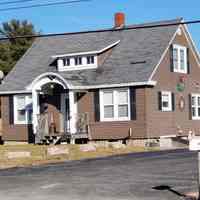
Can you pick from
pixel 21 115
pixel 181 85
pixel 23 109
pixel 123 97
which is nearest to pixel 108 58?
pixel 123 97

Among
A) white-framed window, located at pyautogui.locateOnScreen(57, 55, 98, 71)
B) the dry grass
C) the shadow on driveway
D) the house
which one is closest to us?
the shadow on driveway

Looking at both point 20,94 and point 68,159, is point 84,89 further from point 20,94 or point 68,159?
point 68,159

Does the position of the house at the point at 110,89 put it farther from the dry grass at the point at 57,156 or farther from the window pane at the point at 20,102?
the dry grass at the point at 57,156

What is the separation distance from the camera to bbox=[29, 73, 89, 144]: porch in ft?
116

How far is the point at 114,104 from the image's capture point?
113 ft

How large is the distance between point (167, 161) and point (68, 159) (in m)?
4.80

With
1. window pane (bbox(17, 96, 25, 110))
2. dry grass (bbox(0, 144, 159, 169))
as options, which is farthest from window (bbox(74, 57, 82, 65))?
dry grass (bbox(0, 144, 159, 169))

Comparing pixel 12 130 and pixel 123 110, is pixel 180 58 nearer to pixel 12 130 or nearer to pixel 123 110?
pixel 123 110

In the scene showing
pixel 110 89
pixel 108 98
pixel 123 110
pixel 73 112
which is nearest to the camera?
pixel 123 110

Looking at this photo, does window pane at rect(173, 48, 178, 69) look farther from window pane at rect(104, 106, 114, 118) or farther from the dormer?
window pane at rect(104, 106, 114, 118)

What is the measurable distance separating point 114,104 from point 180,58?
5746 millimetres

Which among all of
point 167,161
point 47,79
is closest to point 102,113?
point 47,79

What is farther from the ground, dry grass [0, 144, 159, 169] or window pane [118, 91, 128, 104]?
window pane [118, 91, 128, 104]

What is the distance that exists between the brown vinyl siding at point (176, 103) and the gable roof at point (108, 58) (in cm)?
79
